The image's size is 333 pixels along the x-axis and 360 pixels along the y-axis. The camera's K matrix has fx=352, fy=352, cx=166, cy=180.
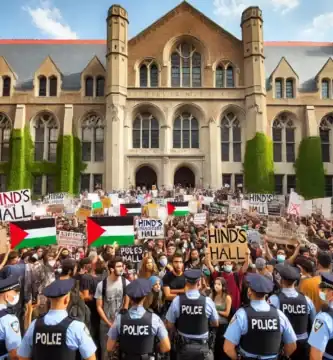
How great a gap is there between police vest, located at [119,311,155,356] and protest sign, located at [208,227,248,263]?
405 centimetres

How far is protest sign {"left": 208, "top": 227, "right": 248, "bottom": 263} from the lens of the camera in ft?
25.5

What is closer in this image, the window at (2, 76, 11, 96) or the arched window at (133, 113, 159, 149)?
the arched window at (133, 113, 159, 149)

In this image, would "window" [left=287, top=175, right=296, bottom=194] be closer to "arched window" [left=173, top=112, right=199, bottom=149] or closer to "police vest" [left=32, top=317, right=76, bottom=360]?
"arched window" [left=173, top=112, right=199, bottom=149]

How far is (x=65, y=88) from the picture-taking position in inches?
1358

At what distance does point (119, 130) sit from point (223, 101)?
999 centimetres

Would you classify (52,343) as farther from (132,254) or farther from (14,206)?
(14,206)

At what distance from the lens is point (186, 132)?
33.2m

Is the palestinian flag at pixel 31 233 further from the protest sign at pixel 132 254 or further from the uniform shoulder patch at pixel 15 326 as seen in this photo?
the uniform shoulder patch at pixel 15 326

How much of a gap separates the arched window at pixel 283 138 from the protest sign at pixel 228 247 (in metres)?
27.6

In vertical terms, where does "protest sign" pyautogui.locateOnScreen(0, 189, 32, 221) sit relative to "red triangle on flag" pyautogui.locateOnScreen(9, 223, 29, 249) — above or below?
above

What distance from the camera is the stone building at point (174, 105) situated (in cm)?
3198

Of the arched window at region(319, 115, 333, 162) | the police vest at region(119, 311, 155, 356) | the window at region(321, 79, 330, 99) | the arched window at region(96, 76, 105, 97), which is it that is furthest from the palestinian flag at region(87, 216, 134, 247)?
the window at region(321, 79, 330, 99)

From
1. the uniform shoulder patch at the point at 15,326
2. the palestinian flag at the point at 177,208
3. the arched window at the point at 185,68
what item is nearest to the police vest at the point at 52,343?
the uniform shoulder patch at the point at 15,326

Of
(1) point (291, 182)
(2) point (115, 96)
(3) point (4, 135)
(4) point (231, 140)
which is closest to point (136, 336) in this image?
(2) point (115, 96)
